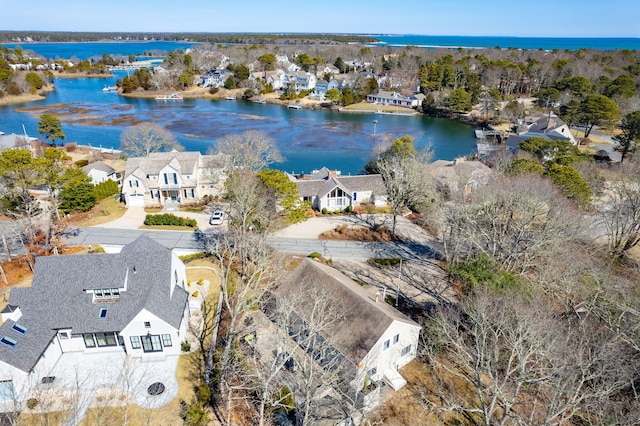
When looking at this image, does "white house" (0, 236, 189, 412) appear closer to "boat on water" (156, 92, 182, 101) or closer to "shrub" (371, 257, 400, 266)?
"shrub" (371, 257, 400, 266)

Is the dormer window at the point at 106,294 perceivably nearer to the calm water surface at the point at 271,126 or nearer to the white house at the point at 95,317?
the white house at the point at 95,317

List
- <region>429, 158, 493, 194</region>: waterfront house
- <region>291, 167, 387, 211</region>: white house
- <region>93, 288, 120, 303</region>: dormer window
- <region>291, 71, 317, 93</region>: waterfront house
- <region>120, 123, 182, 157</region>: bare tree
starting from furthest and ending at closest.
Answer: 1. <region>291, 71, 317, 93</region>: waterfront house
2. <region>120, 123, 182, 157</region>: bare tree
3. <region>429, 158, 493, 194</region>: waterfront house
4. <region>291, 167, 387, 211</region>: white house
5. <region>93, 288, 120, 303</region>: dormer window

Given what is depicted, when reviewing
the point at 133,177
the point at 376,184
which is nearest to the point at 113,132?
the point at 133,177

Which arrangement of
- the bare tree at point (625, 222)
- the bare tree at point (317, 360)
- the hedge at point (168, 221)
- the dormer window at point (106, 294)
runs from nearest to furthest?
the bare tree at point (317, 360), the dormer window at point (106, 294), the bare tree at point (625, 222), the hedge at point (168, 221)

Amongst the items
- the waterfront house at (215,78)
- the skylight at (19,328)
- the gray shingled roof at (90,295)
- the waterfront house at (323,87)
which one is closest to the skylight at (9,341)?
the gray shingled roof at (90,295)

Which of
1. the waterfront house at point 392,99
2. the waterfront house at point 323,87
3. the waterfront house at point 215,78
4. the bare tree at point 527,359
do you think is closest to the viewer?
the bare tree at point 527,359

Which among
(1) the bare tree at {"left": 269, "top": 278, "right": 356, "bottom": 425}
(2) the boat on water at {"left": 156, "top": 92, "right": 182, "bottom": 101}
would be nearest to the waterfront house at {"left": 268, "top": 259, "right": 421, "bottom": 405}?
(1) the bare tree at {"left": 269, "top": 278, "right": 356, "bottom": 425}

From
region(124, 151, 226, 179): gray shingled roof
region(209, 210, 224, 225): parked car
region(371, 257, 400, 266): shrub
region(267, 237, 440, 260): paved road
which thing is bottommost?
region(267, 237, 440, 260): paved road

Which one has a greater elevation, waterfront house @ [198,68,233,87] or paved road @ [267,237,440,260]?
waterfront house @ [198,68,233,87]
